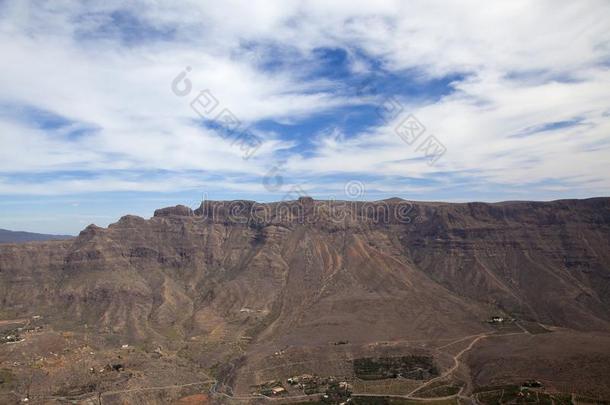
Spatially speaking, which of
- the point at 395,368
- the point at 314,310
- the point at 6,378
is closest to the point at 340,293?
the point at 314,310

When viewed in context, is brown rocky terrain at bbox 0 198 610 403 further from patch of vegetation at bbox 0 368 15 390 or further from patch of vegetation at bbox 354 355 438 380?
patch of vegetation at bbox 354 355 438 380

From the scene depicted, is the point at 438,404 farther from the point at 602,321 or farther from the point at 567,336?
the point at 602,321

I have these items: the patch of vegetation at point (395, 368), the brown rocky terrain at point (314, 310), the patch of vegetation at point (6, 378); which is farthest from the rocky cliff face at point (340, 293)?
the patch of vegetation at point (6, 378)

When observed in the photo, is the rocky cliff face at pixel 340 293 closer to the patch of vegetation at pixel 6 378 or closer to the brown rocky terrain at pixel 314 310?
the brown rocky terrain at pixel 314 310

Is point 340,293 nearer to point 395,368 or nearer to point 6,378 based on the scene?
point 395,368

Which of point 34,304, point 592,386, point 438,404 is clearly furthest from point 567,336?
point 34,304

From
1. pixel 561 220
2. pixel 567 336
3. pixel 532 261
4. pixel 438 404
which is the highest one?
pixel 561 220

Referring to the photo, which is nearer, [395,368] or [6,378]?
[6,378]

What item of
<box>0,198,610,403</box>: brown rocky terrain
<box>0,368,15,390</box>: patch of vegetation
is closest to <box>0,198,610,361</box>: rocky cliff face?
<box>0,198,610,403</box>: brown rocky terrain
